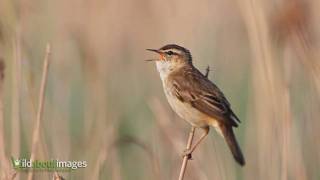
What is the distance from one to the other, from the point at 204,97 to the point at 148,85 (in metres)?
2.10

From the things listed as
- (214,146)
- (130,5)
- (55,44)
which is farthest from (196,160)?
(130,5)

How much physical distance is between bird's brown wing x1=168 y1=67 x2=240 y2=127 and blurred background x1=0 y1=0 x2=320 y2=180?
0.57 ft

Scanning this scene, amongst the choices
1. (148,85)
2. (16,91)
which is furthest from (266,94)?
(148,85)

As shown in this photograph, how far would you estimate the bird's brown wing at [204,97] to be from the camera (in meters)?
3.57

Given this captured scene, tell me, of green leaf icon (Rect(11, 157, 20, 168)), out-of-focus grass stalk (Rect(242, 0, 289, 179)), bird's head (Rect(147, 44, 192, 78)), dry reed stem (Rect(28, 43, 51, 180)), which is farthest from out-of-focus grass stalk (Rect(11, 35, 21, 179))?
out-of-focus grass stalk (Rect(242, 0, 289, 179))

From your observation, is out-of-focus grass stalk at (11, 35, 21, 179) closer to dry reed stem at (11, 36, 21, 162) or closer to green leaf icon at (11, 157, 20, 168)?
dry reed stem at (11, 36, 21, 162)

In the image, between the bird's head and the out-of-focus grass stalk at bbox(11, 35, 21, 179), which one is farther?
the bird's head

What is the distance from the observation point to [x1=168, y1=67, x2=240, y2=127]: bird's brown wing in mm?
3574

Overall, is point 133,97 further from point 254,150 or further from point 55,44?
point 254,150

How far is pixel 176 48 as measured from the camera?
390 centimetres

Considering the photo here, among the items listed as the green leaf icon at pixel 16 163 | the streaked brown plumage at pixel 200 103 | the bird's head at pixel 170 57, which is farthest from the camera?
the bird's head at pixel 170 57

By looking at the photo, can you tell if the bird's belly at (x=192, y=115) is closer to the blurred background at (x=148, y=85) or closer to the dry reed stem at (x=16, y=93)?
the blurred background at (x=148, y=85)

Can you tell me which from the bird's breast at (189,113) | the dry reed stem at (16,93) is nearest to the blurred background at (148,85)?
the dry reed stem at (16,93)

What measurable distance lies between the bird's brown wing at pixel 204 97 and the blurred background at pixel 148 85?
0.57 ft
